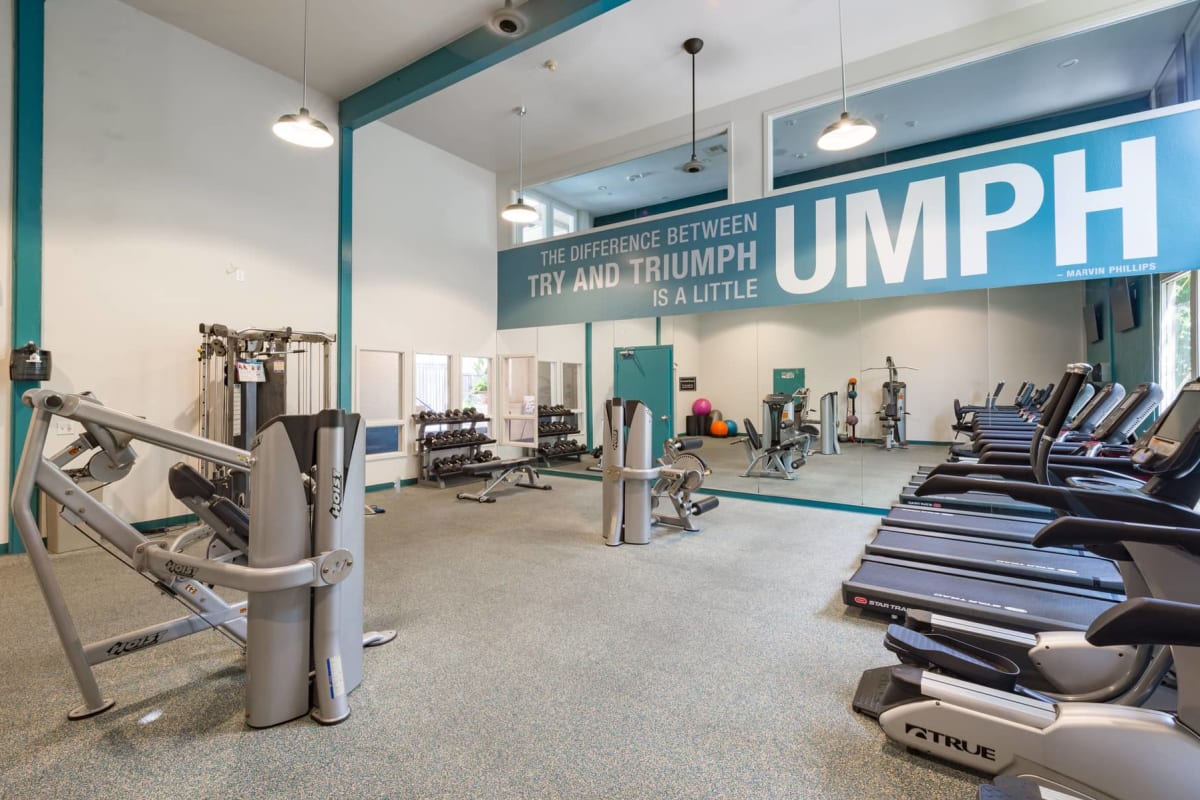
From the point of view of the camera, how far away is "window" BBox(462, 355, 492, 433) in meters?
7.69

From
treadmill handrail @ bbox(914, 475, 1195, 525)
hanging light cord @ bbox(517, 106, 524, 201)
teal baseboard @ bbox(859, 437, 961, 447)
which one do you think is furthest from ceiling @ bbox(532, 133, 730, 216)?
treadmill handrail @ bbox(914, 475, 1195, 525)

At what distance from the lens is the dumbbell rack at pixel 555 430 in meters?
8.30

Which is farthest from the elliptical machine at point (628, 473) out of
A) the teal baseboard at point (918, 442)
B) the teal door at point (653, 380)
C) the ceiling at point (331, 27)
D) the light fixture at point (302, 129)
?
the ceiling at point (331, 27)

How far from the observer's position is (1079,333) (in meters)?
4.55

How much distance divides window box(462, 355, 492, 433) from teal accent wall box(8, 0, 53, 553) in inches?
170

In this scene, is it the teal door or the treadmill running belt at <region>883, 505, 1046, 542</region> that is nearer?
the treadmill running belt at <region>883, 505, 1046, 542</region>

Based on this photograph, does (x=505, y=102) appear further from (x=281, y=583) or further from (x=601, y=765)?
(x=601, y=765)

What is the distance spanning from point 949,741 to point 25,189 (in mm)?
6525

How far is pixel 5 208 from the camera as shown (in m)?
3.93

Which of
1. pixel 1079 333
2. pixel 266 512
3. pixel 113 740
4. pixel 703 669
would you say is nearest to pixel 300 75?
pixel 266 512

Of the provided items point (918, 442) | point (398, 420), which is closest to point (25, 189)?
point (398, 420)

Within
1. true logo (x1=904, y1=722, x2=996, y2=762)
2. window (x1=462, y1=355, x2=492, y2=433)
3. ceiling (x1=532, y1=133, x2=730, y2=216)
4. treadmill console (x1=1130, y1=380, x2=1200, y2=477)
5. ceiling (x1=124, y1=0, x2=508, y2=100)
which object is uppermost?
ceiling (x1=124, y1=0, x2=508, y2=100)

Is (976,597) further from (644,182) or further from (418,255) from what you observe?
(644,182)

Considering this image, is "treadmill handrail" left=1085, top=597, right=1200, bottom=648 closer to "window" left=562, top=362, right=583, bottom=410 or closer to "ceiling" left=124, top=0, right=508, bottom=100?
"ceiling" left=124, top=0, right=508, bottom=100
